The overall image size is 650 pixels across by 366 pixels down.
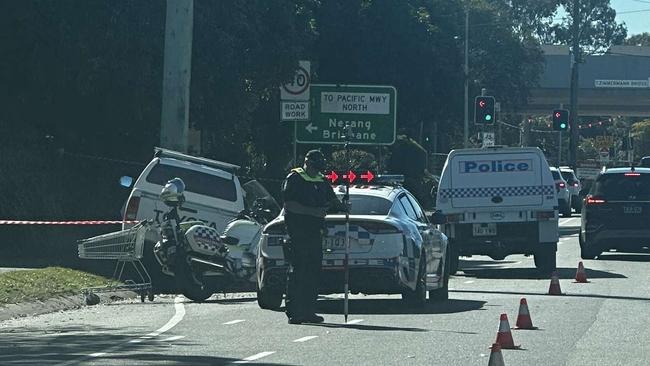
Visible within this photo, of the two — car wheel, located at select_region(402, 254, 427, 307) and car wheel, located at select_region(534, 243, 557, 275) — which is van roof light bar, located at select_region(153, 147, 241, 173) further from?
car wheel, located at select_region(534, 243, 557, 275)

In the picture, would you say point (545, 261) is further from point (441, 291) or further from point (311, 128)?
point (311, 128)

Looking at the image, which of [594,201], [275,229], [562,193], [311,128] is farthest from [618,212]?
[562,193]

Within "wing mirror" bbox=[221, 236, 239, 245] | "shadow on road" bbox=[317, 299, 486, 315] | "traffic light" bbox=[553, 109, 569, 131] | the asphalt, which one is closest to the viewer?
the asphalt

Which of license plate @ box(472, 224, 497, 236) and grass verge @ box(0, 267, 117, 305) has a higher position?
license plate @ box(472, 224, 497, 236)

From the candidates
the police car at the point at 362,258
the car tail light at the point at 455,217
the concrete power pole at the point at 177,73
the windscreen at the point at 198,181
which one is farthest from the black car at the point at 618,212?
the police car at the point at 362,258

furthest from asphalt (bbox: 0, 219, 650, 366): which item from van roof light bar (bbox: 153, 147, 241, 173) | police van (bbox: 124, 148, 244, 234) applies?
van roof light bar (bbox: 153, 147, 241, 173)

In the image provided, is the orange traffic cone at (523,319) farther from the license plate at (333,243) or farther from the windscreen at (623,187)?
the windscreen at (623,187)

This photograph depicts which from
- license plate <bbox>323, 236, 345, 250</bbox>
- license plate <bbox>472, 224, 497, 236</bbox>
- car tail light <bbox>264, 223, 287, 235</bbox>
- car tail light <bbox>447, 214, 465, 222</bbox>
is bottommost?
license plate <bbox>472, 224, 497, 236</bbox>

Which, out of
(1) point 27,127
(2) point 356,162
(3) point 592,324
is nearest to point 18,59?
(1) point 27,127

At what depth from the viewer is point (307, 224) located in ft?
53.4

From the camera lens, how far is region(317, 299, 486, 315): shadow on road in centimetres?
1794

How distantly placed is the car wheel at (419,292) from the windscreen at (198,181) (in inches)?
210

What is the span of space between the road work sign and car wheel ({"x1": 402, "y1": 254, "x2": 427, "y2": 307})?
37.9 ft

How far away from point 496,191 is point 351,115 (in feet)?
25.5
